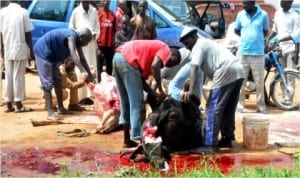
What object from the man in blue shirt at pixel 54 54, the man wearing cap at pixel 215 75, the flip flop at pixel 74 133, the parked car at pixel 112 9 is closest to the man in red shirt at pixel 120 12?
the parked car at pixel 112 9

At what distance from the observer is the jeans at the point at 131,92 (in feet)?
24.3

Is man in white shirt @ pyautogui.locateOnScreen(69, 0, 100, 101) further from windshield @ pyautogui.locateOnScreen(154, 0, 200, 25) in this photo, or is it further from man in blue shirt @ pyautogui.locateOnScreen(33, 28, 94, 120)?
windshield @ pyautogui.locateOnScreen(154, 0, 200, 25)

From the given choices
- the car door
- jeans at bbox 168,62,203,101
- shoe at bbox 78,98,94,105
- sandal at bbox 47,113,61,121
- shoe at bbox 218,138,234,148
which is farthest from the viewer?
the car door

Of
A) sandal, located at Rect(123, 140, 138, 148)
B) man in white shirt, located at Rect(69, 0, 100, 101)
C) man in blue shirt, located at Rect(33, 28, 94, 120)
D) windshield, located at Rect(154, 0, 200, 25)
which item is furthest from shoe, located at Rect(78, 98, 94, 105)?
windshield, located at Rect(154, 0, 200, 25)

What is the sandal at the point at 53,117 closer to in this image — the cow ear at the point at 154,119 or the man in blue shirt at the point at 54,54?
the man in blue shirt at the point at 54,54

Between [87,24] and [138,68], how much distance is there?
3847mm

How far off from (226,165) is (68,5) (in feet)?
27.5

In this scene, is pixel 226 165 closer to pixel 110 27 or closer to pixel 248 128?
pixel 248 128

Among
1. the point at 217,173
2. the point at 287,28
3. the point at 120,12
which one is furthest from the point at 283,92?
the point at 217,173

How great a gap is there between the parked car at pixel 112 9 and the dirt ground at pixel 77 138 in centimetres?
412

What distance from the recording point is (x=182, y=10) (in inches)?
609

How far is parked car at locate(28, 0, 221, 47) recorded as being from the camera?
1411 centimetres

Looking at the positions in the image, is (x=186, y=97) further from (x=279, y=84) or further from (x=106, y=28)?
(x=106, y=28)

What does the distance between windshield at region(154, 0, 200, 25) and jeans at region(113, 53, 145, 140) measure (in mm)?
7238
